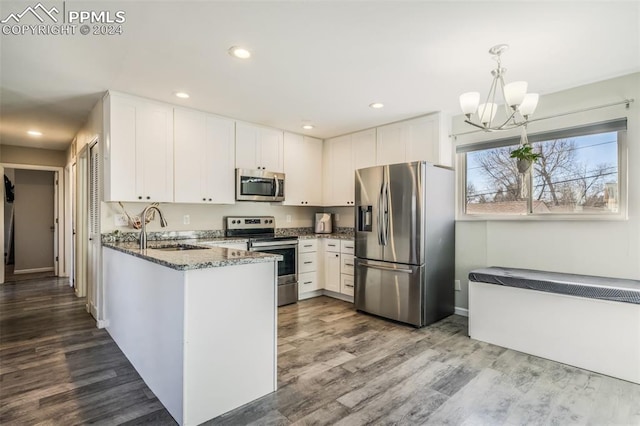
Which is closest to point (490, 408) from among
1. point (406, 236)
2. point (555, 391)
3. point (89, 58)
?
point (555, 391)

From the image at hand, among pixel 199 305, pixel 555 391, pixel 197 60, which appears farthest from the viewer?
pixel 197 60

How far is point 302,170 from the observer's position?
506 cm

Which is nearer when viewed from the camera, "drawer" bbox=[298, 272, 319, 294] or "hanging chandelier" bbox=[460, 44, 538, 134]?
"hanging chandelier" bbox=[460, 44, 538, 134]

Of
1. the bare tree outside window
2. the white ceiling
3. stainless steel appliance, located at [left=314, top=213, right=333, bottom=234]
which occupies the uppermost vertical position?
the white ceiling

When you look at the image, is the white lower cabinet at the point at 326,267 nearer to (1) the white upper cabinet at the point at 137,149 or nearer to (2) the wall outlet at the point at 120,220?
(1) the white upper cabinet at the point at 137,149

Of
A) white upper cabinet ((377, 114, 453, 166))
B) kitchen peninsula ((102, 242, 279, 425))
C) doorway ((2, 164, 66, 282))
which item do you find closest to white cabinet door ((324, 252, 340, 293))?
white upper cabinet ((377, 114, 453, 166))

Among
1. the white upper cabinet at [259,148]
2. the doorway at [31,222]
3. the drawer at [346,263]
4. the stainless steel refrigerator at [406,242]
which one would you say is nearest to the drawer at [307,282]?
the drawer at [346,263]

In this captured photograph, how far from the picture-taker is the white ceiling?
6.51 ft

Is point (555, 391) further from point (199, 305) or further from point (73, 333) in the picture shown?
point (73, 333)

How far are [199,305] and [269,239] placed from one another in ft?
7.68

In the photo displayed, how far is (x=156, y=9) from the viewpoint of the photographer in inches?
76.7

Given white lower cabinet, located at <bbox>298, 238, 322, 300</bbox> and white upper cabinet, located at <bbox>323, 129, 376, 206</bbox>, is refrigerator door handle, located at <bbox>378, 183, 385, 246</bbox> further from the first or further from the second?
white lower cabinet, located at <bbox>298, 238, 322, 300</bbox>

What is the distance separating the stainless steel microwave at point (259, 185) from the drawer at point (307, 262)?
873mm

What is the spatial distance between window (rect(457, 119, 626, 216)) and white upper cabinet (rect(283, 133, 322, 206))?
2171 millimetres
